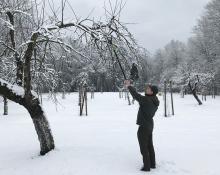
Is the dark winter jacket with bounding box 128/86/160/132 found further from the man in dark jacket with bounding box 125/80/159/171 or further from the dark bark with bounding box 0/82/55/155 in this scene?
the dark bark with bounding box 0/82/55/155

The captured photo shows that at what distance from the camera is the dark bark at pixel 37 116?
8.69 m

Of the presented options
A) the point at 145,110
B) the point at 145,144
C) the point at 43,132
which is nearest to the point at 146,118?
the point at 145,110

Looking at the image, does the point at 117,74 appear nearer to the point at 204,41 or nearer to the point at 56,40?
the point at 56,40

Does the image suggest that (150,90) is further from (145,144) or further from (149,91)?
(145,144)

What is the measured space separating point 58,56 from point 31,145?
274cm

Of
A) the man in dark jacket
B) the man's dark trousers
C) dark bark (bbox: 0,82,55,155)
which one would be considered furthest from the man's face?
dark bark (bbox: 0,82,55,155)

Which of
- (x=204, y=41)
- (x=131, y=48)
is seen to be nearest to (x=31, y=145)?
(x=131, y=48)

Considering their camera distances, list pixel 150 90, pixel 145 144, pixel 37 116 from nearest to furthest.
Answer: pixel 145 144 → pixel 150 90 → pixel 37 116

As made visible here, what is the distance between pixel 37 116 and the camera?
8977 mm

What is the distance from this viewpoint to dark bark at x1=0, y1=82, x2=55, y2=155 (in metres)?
8.69

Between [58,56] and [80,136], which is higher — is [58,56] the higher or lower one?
the higher one

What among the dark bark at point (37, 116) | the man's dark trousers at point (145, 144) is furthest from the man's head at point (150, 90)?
→ the dark bark at point (37, 116)

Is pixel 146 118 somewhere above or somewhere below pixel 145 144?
above

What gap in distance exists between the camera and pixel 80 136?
12250 millimetres
